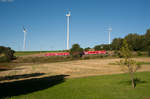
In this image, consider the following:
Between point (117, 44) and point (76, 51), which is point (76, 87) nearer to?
point (76, 51)

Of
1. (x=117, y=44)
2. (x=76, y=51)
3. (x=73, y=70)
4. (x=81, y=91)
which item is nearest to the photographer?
(x=81, y=91)

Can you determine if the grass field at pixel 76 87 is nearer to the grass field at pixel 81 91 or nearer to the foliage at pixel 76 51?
the grass field at pixel 81 91

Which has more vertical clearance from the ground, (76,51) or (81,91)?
(76,51)

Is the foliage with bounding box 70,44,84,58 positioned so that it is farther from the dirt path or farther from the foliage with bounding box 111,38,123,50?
the dirt path

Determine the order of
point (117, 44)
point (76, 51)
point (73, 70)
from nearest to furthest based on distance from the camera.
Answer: point (73, 70) → point (76, 51) → point (117, 44)

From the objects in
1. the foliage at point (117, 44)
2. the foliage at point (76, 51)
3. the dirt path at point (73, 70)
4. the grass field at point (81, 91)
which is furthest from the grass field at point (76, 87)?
the foliage at point (117, 44)

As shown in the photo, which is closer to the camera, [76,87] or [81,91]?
[81,91]

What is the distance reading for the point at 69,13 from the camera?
227 ft

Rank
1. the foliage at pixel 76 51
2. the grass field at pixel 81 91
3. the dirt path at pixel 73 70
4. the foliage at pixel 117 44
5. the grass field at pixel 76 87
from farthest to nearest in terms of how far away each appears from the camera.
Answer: the foliage at pixel 117 44 < the foliage at pixel 76 51 < the dirt path at pixel 73 70 < the grass field at pixel 76 87 < the grass field at pixel 81 91

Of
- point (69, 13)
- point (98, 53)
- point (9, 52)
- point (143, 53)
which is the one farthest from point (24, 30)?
point (143, 53)

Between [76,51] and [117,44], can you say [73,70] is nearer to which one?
[76,51]

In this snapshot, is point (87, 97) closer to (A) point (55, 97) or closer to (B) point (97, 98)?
(B) point (97, 98)

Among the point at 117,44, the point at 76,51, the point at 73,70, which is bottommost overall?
the point at 73,70

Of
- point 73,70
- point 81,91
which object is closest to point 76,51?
point 73,70
